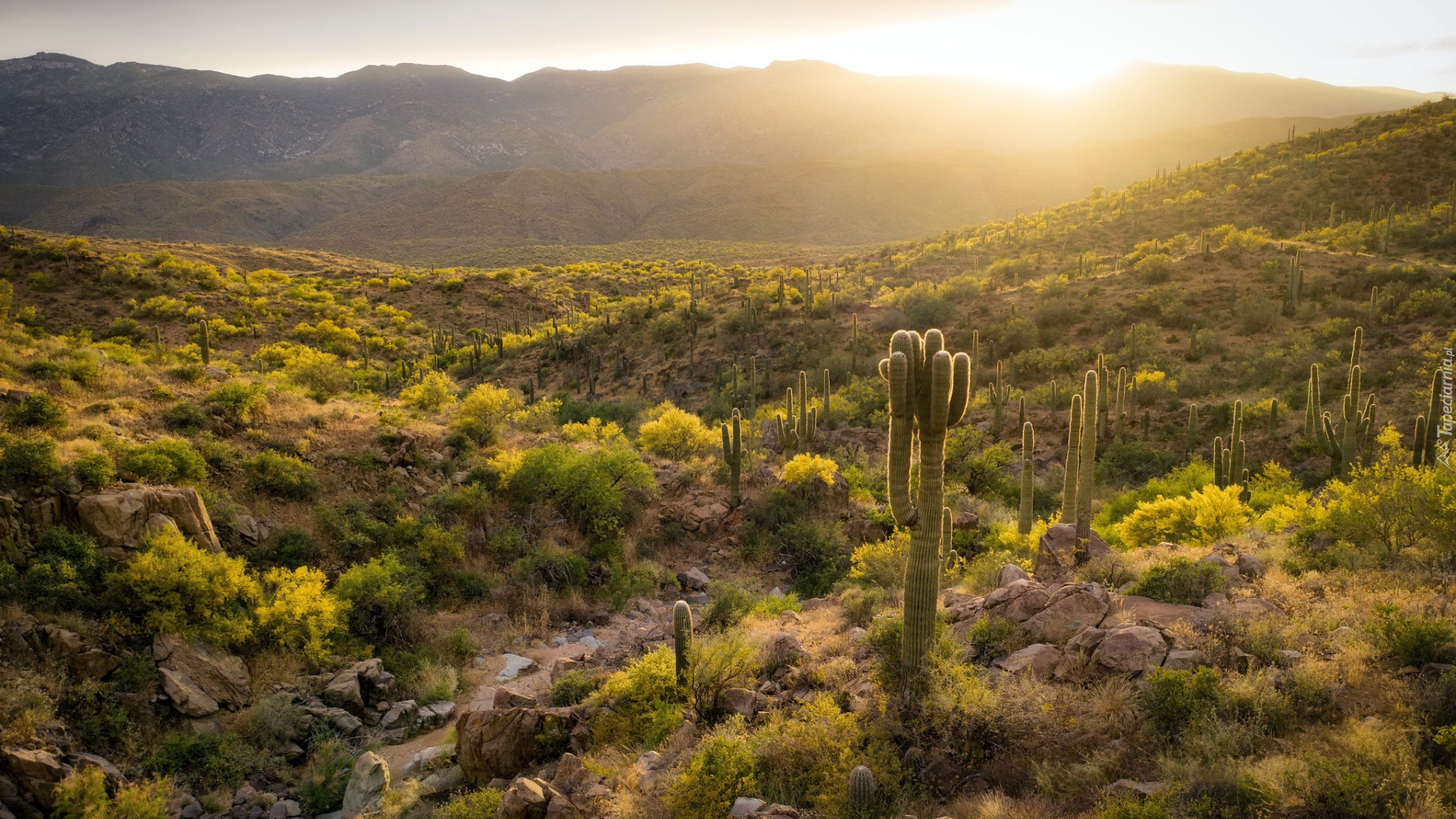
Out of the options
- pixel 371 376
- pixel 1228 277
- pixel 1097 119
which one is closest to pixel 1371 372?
pixel 1228 277

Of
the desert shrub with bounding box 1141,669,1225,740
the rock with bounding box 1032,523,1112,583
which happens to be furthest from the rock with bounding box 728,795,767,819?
the rock with bounding box 1032,523,1112,583

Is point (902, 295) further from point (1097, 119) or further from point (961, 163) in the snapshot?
point (1097, 119)

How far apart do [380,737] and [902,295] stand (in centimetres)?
2894

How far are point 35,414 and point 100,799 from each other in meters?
7.16

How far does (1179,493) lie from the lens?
14836mm

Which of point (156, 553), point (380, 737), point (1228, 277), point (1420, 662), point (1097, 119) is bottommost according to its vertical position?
point (380, 737)

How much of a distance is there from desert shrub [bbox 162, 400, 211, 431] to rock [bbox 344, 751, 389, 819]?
8419mm

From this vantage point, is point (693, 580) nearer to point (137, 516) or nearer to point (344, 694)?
point (344, 694)

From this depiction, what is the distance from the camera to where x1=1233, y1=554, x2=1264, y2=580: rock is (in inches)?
334

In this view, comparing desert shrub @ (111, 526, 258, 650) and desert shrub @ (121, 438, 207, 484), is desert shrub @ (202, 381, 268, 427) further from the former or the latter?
desert shrub @ (111, 526, 258, 650)

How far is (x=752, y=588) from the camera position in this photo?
47.3 ft

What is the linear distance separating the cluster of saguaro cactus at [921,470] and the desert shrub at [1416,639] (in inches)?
144

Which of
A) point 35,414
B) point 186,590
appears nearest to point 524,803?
point 186,590

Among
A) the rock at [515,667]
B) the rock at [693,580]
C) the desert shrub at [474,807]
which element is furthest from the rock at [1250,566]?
the rock at [515,667]
